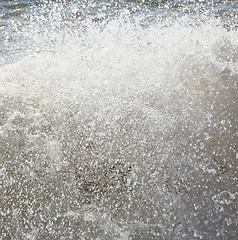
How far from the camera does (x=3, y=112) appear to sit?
189 centimetres

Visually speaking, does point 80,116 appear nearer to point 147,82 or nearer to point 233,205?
point 147,82

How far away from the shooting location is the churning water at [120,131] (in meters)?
1.31

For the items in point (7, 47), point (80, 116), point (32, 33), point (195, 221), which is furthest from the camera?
point (32, 33)

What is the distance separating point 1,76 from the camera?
2.20 m

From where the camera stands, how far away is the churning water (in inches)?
51.6

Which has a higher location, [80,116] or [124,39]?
[124,39]

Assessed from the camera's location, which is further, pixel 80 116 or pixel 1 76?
pixel 1 76

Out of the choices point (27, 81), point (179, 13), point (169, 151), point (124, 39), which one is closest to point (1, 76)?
point (27, 81)

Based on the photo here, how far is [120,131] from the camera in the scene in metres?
1.74

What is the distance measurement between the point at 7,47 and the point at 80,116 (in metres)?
1.47

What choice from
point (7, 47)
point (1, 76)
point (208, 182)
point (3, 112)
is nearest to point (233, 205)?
point (208, 182)

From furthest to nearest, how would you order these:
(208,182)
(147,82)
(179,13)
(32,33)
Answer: (179,13) → (32,33) → (147,82) → (208,182)

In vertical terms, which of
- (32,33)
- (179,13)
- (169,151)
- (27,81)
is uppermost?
(179,13)

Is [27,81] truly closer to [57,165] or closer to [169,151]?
[57,165]
